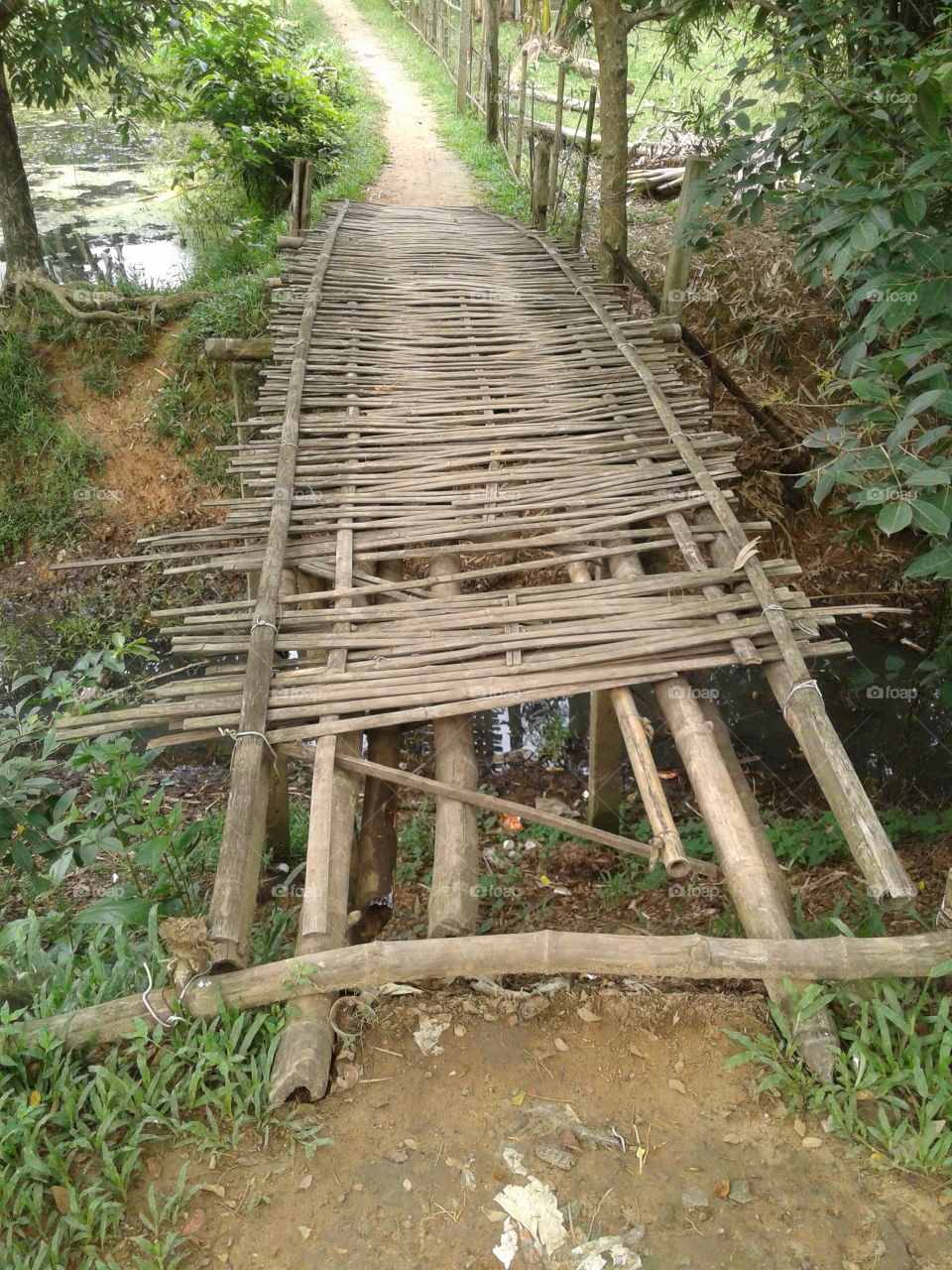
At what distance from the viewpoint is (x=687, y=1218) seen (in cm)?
163

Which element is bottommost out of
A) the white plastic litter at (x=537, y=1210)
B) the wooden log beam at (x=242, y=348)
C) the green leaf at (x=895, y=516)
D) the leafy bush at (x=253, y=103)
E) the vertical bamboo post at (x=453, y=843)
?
the white plastic litter at (x=537, y=1210)

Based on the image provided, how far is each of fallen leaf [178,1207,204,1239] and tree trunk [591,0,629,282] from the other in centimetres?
579

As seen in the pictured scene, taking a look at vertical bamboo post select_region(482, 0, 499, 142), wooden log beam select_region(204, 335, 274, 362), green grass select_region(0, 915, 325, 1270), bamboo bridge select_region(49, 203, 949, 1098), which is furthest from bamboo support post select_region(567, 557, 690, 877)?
vertical bamboo post select_region(482, 0, 499, 142)

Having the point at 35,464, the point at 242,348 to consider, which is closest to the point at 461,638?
the point at 242,348

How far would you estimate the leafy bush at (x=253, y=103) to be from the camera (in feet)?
27.2

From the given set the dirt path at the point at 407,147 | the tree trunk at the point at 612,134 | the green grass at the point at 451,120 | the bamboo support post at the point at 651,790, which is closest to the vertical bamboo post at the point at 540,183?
the green grass at the point at 451,120

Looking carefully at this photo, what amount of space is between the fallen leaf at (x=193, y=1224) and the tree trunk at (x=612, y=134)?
579cm

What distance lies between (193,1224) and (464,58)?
13.2 m

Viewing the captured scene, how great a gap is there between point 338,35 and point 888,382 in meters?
16.5

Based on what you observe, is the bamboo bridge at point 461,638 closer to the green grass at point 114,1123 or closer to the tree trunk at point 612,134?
the green grass at point 114,1123

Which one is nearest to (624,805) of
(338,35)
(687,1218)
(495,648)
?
(495,648)

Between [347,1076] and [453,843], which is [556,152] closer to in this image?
[453,843]

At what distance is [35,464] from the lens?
266 inches

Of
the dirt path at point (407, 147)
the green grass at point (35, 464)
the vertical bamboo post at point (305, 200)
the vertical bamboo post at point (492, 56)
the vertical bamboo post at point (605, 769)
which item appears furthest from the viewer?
the vertical bamboo post at point (492, 56)
